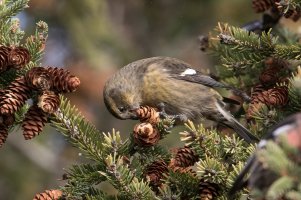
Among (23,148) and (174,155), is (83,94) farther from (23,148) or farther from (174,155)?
(174,155)

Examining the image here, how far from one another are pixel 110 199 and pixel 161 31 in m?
7.23

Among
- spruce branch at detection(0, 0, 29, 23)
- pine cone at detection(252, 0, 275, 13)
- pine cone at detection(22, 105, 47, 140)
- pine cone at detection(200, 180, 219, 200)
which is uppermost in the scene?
spruce branch at detection(0, 0, 29, 23)

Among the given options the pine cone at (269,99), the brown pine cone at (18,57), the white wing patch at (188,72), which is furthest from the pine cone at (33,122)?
the white wing patch at (188,72)

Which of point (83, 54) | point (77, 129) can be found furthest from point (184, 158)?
point (83, 54)

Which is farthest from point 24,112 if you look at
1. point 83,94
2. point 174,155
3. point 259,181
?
point 83,94

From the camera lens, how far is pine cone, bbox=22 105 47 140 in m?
3.26

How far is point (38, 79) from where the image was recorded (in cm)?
329

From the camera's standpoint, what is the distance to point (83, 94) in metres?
8.90

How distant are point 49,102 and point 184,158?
2.46 feet

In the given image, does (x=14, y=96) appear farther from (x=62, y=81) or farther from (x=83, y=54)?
(x=83, y=54)

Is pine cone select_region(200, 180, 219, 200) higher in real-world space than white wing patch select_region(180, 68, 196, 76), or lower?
lower

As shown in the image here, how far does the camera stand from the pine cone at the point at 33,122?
3.26 meters

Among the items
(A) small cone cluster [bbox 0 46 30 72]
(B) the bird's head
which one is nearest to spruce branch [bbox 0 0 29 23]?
(A) small cone cluster [bbox 0 46 30 72]

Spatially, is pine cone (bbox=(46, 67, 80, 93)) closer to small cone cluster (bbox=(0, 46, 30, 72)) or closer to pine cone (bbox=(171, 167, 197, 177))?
small cone cluster (bbox=(0, 46, 30, 72))
